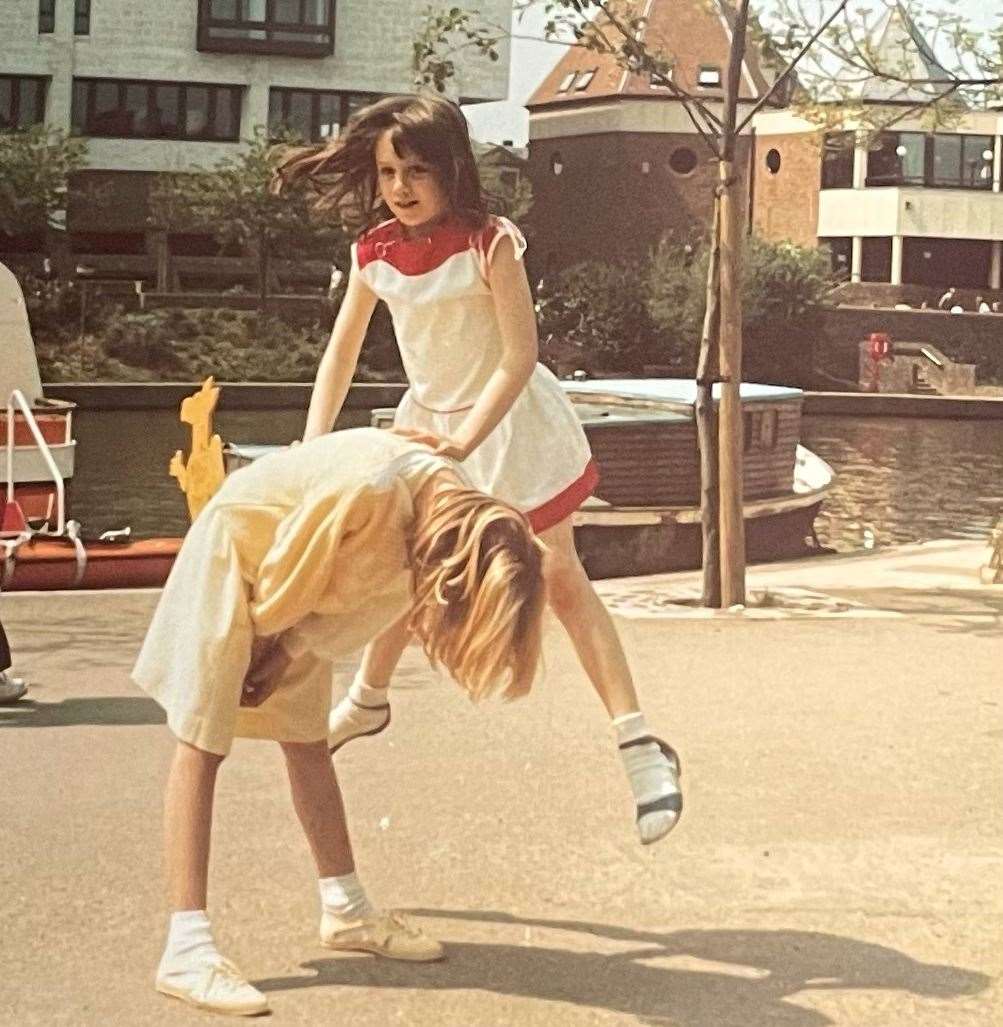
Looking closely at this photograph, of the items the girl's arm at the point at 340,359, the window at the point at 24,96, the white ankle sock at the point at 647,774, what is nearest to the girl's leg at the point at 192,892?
the girl's arm at the point at 340,359

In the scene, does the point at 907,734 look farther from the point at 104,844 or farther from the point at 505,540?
the point at 505,540

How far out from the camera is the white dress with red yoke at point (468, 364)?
544cm

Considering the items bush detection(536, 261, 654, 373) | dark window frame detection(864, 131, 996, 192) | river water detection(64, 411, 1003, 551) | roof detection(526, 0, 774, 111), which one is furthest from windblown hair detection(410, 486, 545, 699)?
dark window frame detection(864, 131, 996, 192)

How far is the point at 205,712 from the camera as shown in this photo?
4.18 meters

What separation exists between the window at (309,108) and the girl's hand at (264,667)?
4802 cm

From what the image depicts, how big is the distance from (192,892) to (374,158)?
5.65 ft

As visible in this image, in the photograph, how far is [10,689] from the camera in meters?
7.71

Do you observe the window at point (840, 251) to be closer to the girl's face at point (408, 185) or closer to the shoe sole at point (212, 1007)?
the girl's face at point (408, 185)

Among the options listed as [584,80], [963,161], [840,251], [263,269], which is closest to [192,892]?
[263,269]

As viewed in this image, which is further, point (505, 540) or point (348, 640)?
point (348, 640)

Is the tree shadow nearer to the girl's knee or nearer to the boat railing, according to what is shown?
the girl's knee

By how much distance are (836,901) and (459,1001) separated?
116 centimetres

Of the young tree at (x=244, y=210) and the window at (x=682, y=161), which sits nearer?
the young tree at (x=244, y=210)

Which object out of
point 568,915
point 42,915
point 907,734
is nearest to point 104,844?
point 42,915
